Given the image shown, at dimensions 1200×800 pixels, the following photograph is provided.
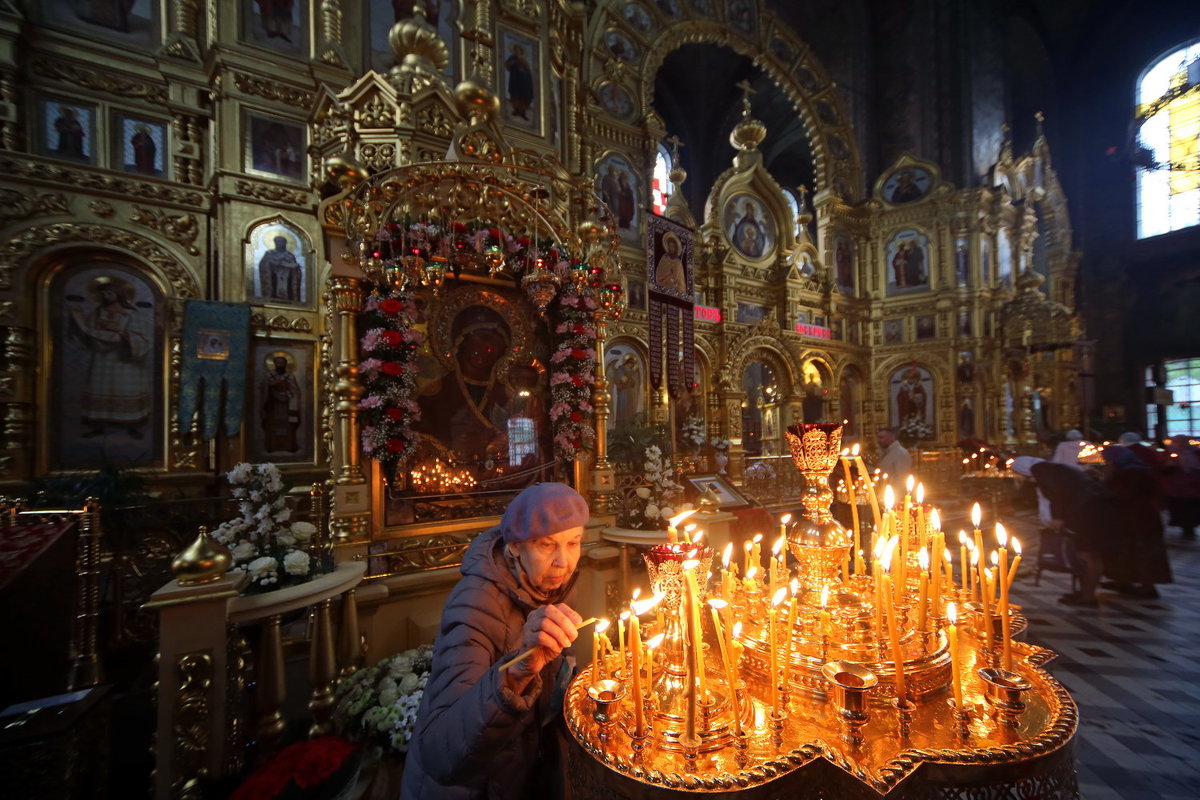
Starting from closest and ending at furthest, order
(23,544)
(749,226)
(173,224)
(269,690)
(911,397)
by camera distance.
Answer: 1. (23,544)
2. (269,690)
3. (173,224)
4. (749,226)
5. (911,397)

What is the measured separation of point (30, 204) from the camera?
6223 mm

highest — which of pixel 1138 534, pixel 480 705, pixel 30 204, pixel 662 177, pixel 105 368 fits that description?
pixel 662 177

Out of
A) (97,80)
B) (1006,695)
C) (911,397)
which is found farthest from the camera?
(911,397)

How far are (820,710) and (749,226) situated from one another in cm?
1473

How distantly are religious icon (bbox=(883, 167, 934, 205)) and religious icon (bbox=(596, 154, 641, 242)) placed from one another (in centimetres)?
1054

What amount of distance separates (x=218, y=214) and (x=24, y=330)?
2721 millimetres

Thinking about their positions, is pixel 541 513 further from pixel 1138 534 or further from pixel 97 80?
pixel 97 80

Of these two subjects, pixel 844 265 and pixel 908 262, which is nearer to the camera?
pixel 908 262

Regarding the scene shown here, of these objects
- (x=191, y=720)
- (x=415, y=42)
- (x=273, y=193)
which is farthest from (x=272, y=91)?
(x=191, y=720)

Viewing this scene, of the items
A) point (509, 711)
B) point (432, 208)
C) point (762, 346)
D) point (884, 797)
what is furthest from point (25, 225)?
point (762, 346)

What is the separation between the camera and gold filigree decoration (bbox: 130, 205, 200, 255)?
269 inches

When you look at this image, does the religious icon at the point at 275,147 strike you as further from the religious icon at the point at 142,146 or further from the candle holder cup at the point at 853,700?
the candle holder cup at the point at 853,700

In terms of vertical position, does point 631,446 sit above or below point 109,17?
below

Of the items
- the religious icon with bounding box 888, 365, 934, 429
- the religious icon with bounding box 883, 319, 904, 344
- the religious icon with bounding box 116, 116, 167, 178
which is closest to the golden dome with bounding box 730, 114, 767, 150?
the religious icon with bounding box 883, 319, 904, 344
